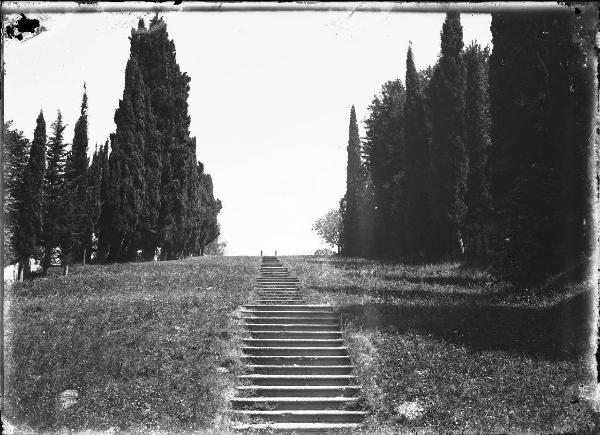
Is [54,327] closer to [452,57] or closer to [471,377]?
[471,377]

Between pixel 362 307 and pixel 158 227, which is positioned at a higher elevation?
pixel 158 227

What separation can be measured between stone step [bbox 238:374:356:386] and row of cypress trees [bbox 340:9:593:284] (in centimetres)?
678

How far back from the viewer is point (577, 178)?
1602cm

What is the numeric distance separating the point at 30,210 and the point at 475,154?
75.6ft

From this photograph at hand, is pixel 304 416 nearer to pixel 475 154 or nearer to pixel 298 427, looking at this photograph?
pixel 298 427

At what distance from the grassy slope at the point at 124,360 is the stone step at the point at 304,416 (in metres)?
0.61

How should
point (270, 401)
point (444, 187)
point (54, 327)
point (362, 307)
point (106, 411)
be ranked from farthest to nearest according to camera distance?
1. point (444, 187)
2. point (362, 307)
3. point (54, 327)
4. point (270, 401)
5. point (106, 411)

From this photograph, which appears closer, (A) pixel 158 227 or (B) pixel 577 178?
(B) pixel 577 178

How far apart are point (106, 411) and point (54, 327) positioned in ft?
15.4

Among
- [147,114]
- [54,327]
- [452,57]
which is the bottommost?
[54,327]

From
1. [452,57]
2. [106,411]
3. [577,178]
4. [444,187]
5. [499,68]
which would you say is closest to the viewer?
[106,411]

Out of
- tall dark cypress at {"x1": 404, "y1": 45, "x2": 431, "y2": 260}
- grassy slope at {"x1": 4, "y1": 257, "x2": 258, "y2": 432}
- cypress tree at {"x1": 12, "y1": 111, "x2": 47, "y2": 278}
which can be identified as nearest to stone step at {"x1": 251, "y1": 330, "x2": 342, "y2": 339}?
grassy slope at {"x1": 4, "y1": 257, "x2": 258, "y2": 432}

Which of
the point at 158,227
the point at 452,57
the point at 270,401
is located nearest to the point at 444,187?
the point at 452,57

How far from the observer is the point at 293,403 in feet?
33.3
